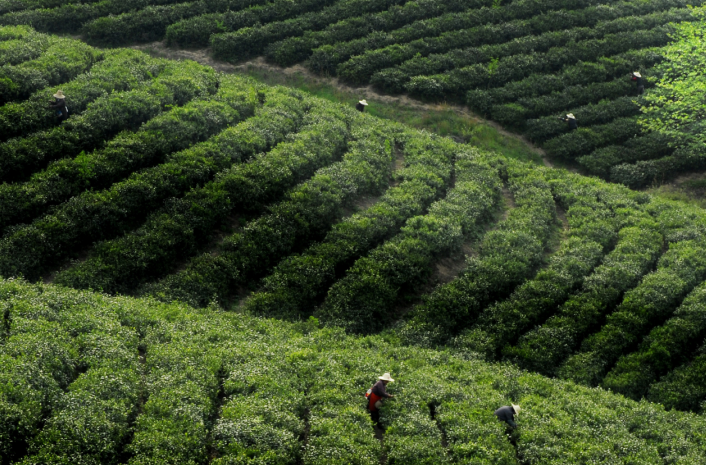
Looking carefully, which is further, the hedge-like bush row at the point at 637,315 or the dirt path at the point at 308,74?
the dirt path at the point at 308,74

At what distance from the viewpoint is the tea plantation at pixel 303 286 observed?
17.9 meters

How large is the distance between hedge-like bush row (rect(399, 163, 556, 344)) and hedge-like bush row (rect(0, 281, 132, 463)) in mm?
11259

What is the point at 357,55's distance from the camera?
144 ft

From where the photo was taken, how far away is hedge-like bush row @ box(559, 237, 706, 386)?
23750 mm

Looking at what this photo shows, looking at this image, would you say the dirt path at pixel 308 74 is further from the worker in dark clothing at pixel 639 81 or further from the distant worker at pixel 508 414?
the distant worker at pixel 508 414

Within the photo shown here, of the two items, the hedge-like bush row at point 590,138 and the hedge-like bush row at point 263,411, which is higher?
the hedge-like bush row at point 590,138

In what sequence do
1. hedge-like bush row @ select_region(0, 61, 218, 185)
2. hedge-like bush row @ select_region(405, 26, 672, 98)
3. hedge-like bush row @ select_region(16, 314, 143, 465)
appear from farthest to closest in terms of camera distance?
hedge-like bush row @ select_region(405, 26, 672, 98) → hedge-like bush row @ select_region(0, 61, 218, 185) → hedge-like bush row @ select_region(16, 314, 143, 465)

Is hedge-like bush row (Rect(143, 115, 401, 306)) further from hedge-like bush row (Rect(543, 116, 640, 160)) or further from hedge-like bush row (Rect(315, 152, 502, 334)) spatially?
hedge-like bush row (Rect(543, 116, 640, 160))

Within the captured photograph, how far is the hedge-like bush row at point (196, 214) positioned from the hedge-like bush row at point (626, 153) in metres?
15.9

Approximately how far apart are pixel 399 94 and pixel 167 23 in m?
16.8

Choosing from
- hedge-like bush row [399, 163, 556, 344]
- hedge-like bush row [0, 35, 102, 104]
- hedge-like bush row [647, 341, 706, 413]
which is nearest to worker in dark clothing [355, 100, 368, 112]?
hedge-like bush row [399, 163, 556, 344]

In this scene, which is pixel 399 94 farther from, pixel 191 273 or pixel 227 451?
pixel 227 451

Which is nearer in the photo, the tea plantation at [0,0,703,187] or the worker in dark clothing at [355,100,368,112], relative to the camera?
the worker in dark clothing at [355,100,368,112]

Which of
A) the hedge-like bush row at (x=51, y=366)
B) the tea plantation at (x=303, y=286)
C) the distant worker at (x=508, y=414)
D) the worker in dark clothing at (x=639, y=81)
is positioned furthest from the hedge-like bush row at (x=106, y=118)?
the worker in dark clothing at (x=639, y=81)
